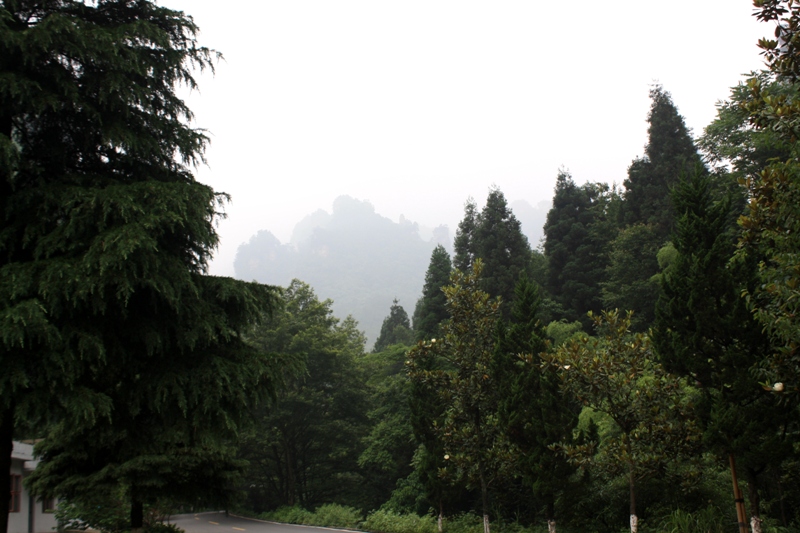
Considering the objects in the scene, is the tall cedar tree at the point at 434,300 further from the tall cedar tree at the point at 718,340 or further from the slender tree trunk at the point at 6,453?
the slender tree trunk at the point at 6,453

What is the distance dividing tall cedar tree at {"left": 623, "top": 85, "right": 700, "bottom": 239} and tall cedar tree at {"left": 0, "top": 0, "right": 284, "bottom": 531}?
90.5 feet

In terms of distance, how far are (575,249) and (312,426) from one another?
17794 mm

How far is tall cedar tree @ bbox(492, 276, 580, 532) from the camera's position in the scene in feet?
43.8

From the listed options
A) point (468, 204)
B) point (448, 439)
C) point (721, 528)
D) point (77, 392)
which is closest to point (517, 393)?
point (448, 439)

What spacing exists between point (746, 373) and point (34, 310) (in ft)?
30.6

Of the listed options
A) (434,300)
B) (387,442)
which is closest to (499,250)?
(434,300)

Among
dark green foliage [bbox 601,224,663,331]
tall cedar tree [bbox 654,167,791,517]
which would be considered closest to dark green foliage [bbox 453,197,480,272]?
dark green foliage [bbox 601,224,663,331]

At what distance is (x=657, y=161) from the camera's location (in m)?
33.5

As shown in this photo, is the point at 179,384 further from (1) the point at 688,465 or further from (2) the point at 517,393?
(1) the point at 688,465

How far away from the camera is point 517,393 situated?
547 inches

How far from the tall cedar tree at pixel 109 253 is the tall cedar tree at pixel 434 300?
22.6 metres

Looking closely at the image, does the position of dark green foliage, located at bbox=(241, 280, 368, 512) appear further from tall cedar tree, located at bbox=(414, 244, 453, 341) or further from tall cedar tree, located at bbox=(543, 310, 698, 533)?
tall cedar tree, located at bbox=(543, 310, 698, 533)

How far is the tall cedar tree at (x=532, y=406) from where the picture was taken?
13359 mm

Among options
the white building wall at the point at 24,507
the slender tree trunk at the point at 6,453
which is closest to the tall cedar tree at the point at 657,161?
the white building wall at the point at 24,507
